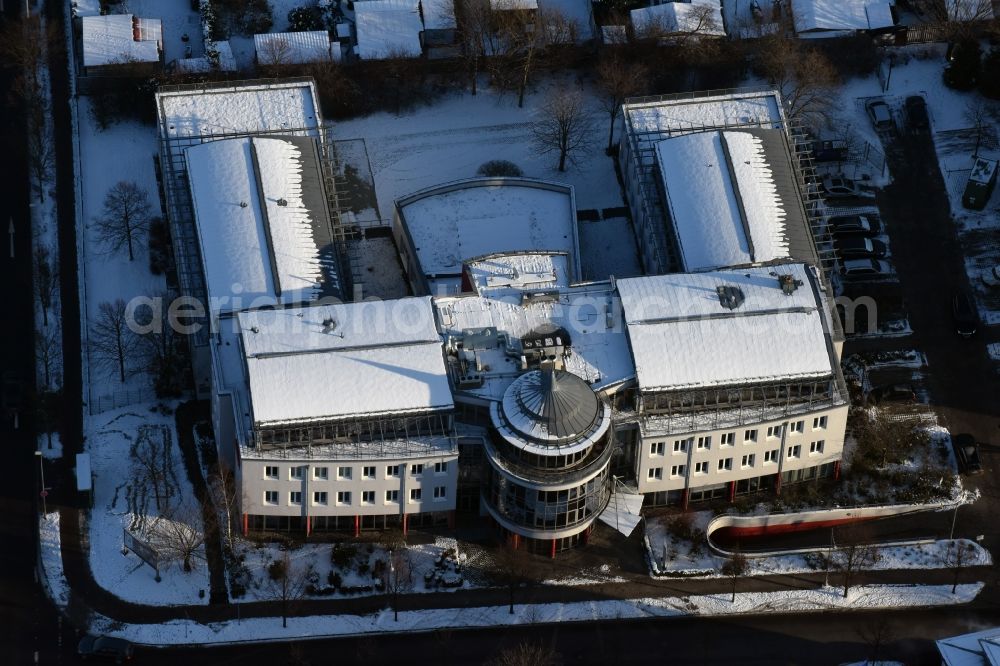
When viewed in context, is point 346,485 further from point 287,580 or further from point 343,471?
point 287,580

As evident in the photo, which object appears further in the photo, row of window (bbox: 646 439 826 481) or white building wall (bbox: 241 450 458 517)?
row of window (bbox: 646 439 826 481)

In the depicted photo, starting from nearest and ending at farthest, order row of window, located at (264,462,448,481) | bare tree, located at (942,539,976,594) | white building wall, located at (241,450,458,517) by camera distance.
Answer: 1. white building wall, located at (241,450,458,517)
2. row of window, located at (264,462,448,481)
3. bare tree, located at (942,539,976,594)

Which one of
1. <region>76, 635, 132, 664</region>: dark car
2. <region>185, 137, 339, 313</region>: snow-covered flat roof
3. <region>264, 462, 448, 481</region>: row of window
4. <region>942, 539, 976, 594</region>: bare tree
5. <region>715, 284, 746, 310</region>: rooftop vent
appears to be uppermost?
<region>185, 137, 339, 313</region>: snow-covered flat roof

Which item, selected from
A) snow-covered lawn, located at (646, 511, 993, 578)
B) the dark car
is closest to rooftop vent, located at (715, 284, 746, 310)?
snow-covered lawn, located at (646, 511, 993, 578)

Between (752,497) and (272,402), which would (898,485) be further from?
(272,402)

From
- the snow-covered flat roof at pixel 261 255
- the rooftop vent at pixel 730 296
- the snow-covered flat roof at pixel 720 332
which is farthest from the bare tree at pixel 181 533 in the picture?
the rooftop vent at pixel 730 296

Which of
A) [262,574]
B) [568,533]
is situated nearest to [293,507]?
[262,574]

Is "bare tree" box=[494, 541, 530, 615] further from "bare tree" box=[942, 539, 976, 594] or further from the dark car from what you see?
"bare tree" box=[942, 539, 976, 594]

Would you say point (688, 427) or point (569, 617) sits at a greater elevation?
point (688, 427)
